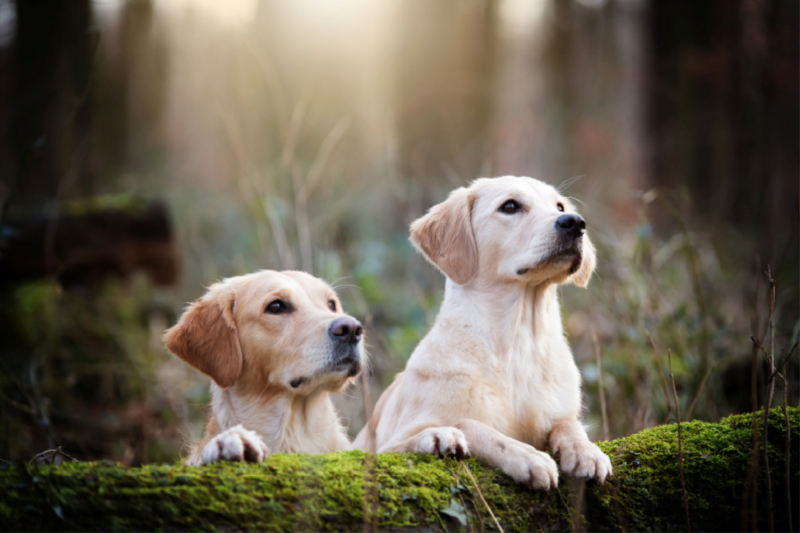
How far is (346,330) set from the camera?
2.75 metres

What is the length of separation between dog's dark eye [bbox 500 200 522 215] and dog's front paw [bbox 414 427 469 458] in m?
1.29

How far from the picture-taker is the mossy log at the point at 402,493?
167cm

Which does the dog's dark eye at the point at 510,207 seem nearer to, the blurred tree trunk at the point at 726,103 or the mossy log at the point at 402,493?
the mossy log at the point at 402,493

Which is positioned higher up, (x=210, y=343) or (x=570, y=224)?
(x=570, y=224)

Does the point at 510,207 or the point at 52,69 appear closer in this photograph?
the point at 510,207

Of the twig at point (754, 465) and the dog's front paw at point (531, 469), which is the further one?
the dog's front paw at point (531, 469)

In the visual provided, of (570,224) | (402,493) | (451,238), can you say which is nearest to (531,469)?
(402,493)

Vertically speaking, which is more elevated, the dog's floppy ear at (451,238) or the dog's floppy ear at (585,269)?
the dog's floppy ear at (451,238)

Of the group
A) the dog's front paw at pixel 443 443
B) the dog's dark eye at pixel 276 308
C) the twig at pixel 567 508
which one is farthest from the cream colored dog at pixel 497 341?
the dog's dark eye at pixel 276 308

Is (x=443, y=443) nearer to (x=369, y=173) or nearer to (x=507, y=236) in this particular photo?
(x=507, y=236)

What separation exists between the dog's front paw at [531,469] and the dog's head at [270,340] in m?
0.92

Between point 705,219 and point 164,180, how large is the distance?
12.2 metres

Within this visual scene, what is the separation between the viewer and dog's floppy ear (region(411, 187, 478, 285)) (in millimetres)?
3066

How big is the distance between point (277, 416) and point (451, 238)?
54.1 inches
